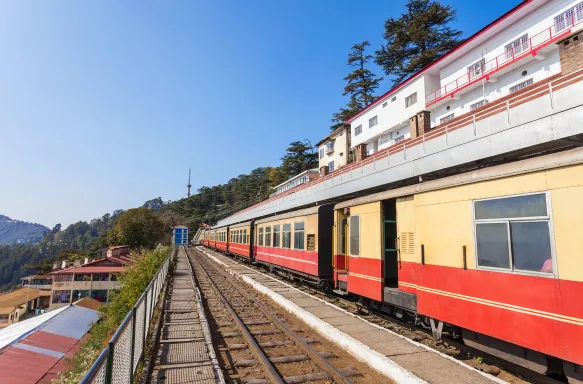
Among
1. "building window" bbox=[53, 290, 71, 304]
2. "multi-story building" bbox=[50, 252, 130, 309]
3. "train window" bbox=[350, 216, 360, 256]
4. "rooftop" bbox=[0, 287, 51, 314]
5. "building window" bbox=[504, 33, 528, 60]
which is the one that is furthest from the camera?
"building window" bbox=[53, 290, 71, 304]

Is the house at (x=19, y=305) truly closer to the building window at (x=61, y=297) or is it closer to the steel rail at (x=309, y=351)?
the building window at (x=61, y=297)

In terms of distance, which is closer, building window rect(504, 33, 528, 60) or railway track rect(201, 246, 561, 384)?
railway track rect(201, 246, 561, 384)

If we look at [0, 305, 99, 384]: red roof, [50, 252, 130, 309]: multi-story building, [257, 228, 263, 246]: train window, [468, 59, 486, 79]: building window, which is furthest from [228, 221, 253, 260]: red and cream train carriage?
[468, 59, 486, 79]: building window

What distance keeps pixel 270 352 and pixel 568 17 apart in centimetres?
2520

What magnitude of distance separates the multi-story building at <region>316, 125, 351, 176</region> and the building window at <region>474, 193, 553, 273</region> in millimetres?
34522

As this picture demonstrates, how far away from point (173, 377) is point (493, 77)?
2737 centimetres

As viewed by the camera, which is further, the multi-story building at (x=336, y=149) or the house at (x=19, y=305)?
the house at (x=19, y=305)

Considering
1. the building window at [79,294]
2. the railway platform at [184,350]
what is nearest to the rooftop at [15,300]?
the building window at [79,294]

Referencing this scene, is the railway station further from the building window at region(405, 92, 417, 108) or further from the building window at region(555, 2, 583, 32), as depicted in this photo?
the building window at region(405, 92, 417, 108)

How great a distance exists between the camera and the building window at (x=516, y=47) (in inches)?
882

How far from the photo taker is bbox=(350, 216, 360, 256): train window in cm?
963

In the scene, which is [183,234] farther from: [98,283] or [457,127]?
[457,127]

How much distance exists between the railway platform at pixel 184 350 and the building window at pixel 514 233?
4800 millimetres

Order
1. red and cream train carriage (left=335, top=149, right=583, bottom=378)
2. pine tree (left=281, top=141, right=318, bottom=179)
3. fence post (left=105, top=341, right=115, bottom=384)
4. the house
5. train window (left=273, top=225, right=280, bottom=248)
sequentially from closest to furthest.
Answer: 1. fence post (left=105, top=341, right=115, bottom=384)
2. red and cream train carriage (left=335, top=149, right=583, bottom=378)
3. train window (left=273, top=225, right=280, bottom=248)
4. the house
5. pine tree (left=281, top=141, right=318, bottom=179)
